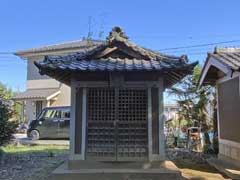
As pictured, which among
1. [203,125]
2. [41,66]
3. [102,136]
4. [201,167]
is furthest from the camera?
[203,125]

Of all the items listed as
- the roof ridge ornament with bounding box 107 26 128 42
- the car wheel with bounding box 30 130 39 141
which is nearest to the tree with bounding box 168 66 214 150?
the car wheel with bounding box 30 130 39 141

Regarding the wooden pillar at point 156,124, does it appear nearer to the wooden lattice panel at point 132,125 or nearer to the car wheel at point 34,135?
the wooden lattice panel at point 132,125

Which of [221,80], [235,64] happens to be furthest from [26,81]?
[235,64]

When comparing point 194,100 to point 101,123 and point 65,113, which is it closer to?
point 65,113

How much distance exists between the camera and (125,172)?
751 centimetres

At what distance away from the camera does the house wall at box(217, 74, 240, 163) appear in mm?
8977

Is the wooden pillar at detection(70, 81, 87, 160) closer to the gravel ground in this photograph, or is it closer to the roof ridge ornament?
the gravel ground

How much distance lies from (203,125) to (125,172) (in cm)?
944

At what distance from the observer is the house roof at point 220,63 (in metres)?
8.35

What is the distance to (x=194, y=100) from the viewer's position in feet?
54.9

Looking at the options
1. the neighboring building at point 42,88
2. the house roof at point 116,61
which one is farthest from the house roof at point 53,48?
the house roof at point 116,61

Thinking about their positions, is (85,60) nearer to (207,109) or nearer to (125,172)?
(125,172)

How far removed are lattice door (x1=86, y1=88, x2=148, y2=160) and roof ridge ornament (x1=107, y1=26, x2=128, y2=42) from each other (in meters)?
1.31

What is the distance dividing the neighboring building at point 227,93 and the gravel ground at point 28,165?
194 inches
